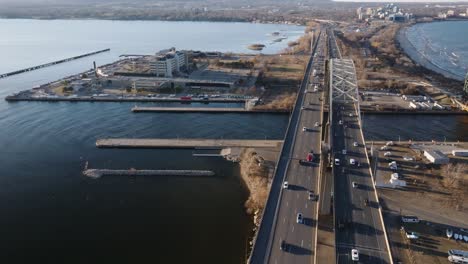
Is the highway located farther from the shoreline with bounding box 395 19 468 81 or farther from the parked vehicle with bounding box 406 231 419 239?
the shoreline with bounding box 395 19 468 81

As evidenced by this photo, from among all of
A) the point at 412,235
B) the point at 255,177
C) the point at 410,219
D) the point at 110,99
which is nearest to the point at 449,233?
the point at 410,219

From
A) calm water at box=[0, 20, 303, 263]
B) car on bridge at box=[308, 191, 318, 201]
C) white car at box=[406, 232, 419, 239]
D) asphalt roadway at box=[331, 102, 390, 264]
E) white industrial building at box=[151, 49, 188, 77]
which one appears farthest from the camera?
white industrial building at box=[151, 49, 188, 77]

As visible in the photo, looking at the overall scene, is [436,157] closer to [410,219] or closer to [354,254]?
[410,219]

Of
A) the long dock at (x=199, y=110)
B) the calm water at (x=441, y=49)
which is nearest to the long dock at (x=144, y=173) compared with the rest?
the long dock at (x=199, y=110)

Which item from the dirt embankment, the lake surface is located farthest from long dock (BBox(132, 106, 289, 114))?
the dirt embankment

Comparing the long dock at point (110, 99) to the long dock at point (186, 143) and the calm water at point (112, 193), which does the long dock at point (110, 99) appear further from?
the long dock at point (186, 143)

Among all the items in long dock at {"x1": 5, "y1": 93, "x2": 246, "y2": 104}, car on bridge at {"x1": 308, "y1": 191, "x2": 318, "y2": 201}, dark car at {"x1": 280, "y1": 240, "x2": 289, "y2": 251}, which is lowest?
dark car at {"x1": 280, "y1": 240, "x2": 289, "y2": 251}
